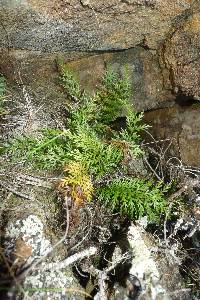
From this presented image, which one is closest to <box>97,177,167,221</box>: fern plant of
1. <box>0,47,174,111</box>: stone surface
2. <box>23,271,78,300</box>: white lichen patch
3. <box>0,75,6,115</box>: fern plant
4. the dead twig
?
the dead twig

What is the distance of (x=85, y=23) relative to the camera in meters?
2.96

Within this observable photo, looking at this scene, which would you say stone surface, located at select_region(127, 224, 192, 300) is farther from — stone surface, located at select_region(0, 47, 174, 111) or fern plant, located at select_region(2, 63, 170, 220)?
stone surface, located at select_region(0, 47, 174, 111)

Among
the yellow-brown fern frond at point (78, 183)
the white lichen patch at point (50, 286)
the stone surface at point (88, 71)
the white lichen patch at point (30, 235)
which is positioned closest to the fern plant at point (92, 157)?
the yellow-brown fern frond at point (78, 183)

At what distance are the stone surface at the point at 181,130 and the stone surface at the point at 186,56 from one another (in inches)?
8.1

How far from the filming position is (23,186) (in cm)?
291

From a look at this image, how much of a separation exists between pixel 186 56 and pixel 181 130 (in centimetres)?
66

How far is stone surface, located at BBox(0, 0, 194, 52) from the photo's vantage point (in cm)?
276

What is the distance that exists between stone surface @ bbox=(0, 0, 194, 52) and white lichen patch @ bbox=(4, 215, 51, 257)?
1358 millimetres

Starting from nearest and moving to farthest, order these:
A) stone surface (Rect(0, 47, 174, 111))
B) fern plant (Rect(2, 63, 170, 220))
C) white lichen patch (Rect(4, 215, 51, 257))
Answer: white lichen patch (Rect(4, 215, 51, 257)) → fern plant (Rect(2, 63, 170, 220)) → stone surface (Rect(0, 47, 174, 111))

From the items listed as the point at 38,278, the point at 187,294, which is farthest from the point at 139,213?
the point at 38,278

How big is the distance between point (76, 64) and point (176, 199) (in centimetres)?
142

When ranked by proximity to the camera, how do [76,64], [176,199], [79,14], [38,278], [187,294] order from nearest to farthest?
1. [38,278]
2. [187,294]
3. [79,14]
4. [176,199]
5. [76,64]

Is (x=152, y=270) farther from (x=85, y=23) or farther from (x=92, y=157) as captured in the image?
(x=85, y=23)

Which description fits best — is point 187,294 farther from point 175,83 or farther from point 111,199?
point 175,83
